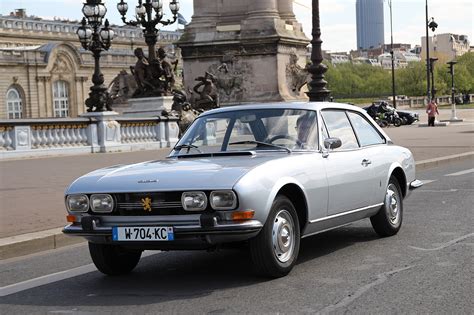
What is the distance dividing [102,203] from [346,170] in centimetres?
257

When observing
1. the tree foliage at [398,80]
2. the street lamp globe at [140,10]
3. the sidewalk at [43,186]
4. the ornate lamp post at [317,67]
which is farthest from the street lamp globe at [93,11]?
the tree foliage at [398,80]

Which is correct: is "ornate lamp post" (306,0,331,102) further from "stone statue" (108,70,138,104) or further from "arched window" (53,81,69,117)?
"arched window" (53,81,69,117)

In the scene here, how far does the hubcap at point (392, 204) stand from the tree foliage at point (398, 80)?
363 feet

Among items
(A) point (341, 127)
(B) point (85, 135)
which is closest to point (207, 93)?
(B) point (85, 135)

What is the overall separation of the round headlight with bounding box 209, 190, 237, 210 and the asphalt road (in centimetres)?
68

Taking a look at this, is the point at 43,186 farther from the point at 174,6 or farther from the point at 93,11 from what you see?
the point at 174,6

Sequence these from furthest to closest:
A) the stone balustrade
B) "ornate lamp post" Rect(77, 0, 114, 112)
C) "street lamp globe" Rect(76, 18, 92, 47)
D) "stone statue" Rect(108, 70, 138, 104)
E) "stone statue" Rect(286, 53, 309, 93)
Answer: "stone statue" Rect(108, 70, 138, 104) → "stone statue" Rect(286, 53, 309, 93) → "street lamp globe" Rect(76, 18, 92, 47) → "ornate lamp post" Rect(77, 0, 114, 112) → the stone balustrade

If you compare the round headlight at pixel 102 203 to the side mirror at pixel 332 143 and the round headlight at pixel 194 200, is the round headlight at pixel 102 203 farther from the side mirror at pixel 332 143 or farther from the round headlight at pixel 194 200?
the side mirror at pixel 332 143

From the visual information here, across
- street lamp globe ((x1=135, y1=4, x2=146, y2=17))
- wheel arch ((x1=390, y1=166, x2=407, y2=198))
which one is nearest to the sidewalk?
wheel arch ((x1=390, y1=166, x2=407, y2=198))

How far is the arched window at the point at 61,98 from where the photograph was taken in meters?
97.2

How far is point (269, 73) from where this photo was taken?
36281mm

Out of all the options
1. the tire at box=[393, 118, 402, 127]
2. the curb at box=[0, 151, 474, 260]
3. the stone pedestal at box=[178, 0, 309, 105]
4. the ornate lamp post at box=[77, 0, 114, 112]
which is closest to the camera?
the curb at box=[0, 151, 474, 260]

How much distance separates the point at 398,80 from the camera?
138 m

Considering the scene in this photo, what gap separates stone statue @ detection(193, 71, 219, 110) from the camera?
115ft
